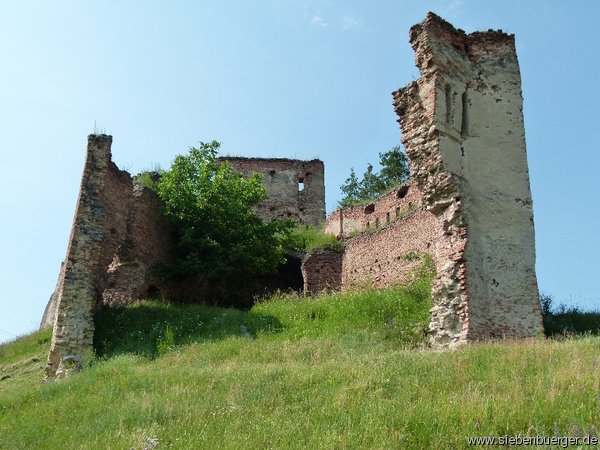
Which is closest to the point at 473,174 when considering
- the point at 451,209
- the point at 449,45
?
the point at 451,209

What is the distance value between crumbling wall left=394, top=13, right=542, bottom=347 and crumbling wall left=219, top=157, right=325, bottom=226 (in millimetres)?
19113

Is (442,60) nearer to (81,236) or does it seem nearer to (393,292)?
(393,292)

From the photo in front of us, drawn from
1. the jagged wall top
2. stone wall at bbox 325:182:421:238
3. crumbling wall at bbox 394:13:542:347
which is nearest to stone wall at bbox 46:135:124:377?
crumbling wall at bbox 394:13:542:347

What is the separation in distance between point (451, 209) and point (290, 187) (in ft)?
70.3

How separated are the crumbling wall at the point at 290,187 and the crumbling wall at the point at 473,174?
62.7 feet

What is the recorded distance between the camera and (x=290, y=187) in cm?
3566

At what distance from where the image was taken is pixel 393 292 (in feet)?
59.9

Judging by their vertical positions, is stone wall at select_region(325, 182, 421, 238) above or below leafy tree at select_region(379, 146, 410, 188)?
below

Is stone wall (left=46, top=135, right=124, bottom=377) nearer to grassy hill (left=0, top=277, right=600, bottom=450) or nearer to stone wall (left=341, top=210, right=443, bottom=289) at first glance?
grassy hill (left=0, top=277, right=600, bottom=450)

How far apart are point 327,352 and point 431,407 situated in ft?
18.2

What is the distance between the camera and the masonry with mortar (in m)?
14.1

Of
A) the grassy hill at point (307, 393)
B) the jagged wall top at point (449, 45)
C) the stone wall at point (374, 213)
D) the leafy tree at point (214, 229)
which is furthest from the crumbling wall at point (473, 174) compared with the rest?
the stone wall at point (374, 213)

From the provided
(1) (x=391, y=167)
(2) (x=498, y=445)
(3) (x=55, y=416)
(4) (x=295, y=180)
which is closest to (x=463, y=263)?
(2) (x=498, y=445)

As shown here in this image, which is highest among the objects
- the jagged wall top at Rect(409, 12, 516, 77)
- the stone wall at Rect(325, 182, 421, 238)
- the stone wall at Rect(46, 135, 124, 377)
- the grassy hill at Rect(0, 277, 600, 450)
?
the jagged wall top at Rect(409, 12, 516, 77)
